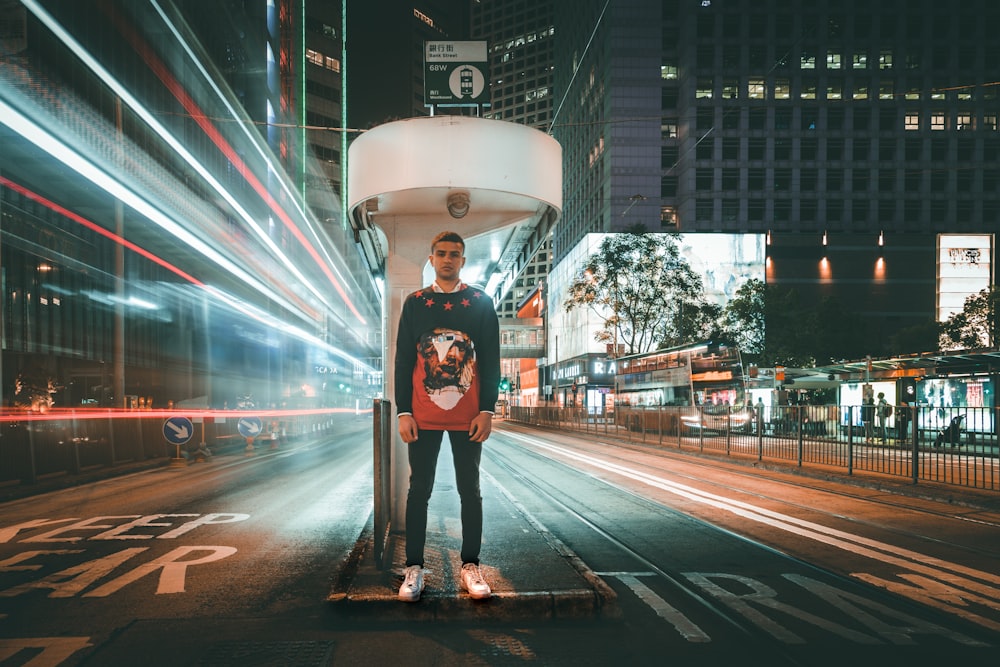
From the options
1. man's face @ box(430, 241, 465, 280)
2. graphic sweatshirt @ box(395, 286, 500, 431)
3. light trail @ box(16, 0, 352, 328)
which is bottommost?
graphic sweatshirt @ box(395, 286, 500, 431)

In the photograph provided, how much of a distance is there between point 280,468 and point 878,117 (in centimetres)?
7261

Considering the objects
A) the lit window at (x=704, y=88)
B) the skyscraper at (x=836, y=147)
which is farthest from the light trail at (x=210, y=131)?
the lit window at (x=704, y=88)

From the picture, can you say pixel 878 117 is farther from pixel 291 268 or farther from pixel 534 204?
pixel 534 204

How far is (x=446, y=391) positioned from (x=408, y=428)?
34cm

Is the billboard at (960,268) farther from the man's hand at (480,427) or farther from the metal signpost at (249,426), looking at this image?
the man's hand at (480,427)

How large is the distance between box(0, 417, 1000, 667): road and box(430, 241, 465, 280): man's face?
7.17ft

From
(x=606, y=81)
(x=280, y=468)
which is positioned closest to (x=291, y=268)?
(x=280, y=468)

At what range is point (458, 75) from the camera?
21.6 ft

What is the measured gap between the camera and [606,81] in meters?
74.8

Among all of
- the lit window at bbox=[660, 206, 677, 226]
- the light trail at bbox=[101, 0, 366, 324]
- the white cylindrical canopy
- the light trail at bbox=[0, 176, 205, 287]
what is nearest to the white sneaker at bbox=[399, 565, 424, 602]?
the white cylindrical canopy

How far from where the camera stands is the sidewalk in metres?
4.30

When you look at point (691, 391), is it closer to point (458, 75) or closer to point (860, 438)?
point (860, 438)

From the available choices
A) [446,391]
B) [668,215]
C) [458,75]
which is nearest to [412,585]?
[446,391]

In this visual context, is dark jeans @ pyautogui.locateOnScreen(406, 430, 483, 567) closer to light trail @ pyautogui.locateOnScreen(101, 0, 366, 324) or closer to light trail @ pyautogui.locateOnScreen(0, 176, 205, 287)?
light trail @ pyautogui.locateOnScreen(0, 176, 205, 287)
